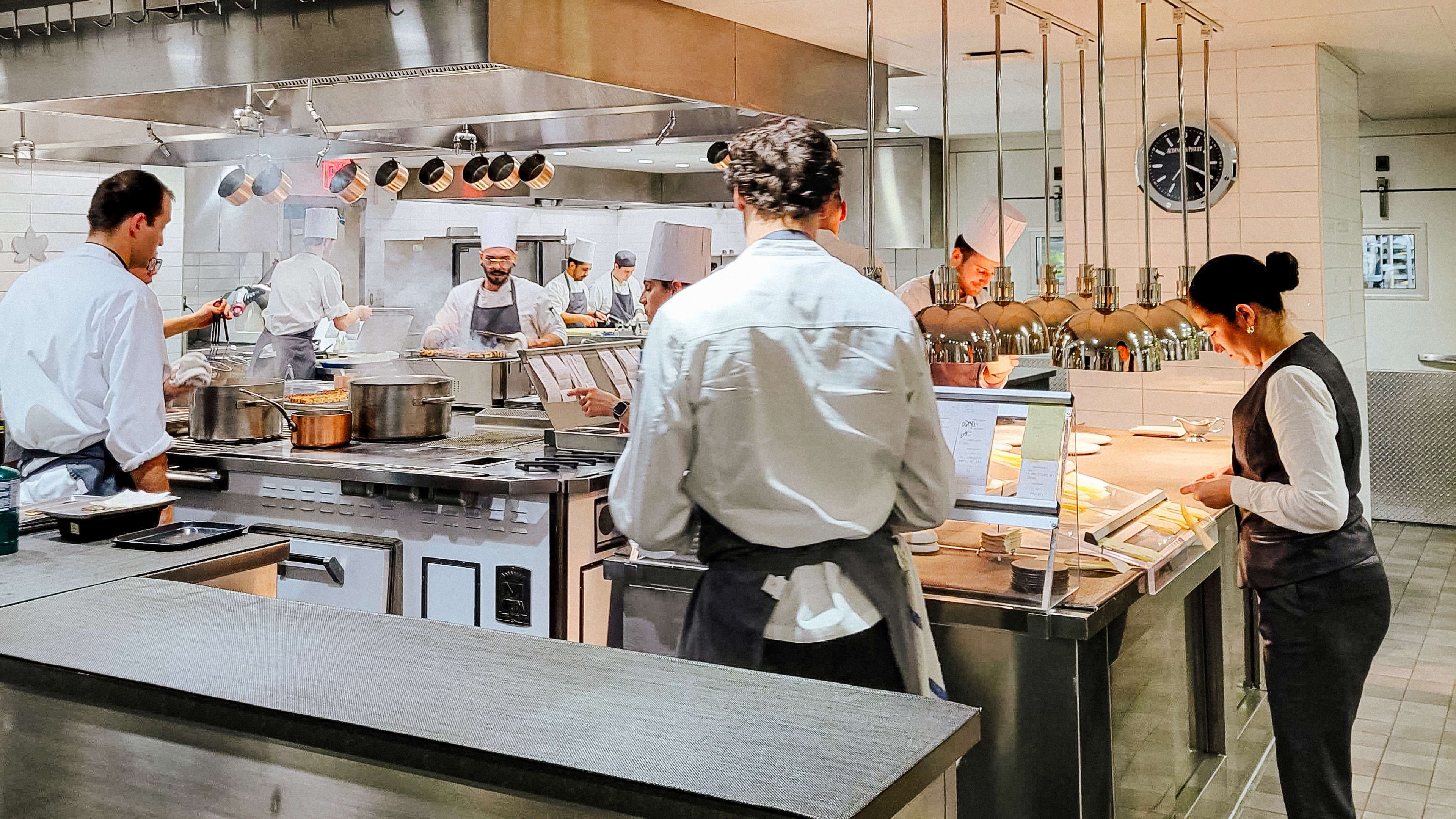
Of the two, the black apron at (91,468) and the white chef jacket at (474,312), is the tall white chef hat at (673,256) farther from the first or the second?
the white chef jacket at (474,312)

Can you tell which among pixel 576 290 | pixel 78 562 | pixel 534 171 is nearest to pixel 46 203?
pixel 576 290

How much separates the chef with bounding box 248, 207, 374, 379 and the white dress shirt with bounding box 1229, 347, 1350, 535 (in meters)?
6.40

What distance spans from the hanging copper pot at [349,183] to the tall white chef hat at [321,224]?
2731 millimetres

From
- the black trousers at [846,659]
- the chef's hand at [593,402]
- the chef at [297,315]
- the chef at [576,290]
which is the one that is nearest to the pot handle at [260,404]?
the chef's hand at [593,402]

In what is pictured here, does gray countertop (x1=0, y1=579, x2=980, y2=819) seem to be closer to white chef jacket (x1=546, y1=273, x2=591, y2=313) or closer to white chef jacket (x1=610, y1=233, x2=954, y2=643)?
white chef jacket (x1=610, y1=233, x2=954, y2=643)

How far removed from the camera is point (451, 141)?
616cm

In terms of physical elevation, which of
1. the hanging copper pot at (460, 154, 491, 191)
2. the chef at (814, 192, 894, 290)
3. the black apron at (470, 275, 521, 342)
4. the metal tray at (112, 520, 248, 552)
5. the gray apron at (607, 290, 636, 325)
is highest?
the hanging copper pot at (460, 154, 491, 191)

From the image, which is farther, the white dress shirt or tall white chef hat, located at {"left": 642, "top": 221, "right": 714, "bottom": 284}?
tall white chef hat, located at {"left": 642, "top": 221, "right": 714, "bottom": 284}

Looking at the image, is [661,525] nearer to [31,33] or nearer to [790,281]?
[790,281]

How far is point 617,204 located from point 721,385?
30.8 ft

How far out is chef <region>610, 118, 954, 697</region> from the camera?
82.3 inches

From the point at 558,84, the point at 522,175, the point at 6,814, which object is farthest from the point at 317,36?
the point at 6,814

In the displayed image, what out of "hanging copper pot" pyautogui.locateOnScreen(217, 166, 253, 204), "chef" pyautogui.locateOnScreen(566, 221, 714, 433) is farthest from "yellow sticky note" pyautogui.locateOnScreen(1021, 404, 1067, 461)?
"hanging copper pot" pyautogui.locateOnScreen(217, 166, 253, 204)

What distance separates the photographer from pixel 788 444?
82.6 inches
